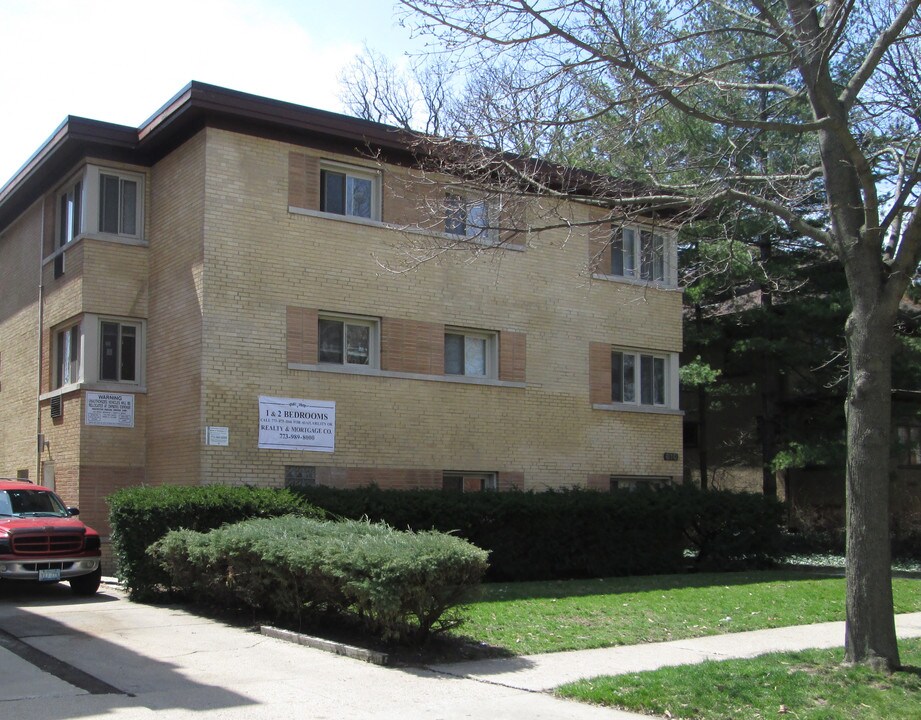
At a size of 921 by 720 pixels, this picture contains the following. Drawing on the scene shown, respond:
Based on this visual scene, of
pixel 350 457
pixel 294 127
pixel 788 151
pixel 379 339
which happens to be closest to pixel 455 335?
pixel 379 339

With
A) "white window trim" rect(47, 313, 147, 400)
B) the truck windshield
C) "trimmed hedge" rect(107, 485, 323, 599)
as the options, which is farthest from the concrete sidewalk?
"white window trim" rect(47, 313, 147, 400)

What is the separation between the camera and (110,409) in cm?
1872

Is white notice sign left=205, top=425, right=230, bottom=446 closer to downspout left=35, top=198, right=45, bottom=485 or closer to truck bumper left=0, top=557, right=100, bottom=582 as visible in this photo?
truck bumper left=0, top=557, right=100, bottom=582

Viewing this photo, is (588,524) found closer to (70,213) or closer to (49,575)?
(49,575)

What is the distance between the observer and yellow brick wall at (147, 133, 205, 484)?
17.5m

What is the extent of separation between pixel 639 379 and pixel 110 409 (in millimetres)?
11400

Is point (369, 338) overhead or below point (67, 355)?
overhead

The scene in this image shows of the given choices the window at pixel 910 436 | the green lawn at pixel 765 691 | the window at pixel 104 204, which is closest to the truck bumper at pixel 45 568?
the window at pixel 104 204

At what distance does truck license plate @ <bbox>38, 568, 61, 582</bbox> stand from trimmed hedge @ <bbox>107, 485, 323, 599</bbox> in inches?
34.0

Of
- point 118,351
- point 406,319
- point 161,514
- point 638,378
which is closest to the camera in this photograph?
point 161,514

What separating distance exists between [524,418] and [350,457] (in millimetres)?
4087

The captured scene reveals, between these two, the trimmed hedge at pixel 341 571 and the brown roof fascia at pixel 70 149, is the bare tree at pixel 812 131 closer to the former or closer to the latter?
the trimmed hedge at pixel 341 571

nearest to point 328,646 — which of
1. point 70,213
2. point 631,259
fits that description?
point 70,213

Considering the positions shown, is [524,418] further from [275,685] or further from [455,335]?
[275,685]
